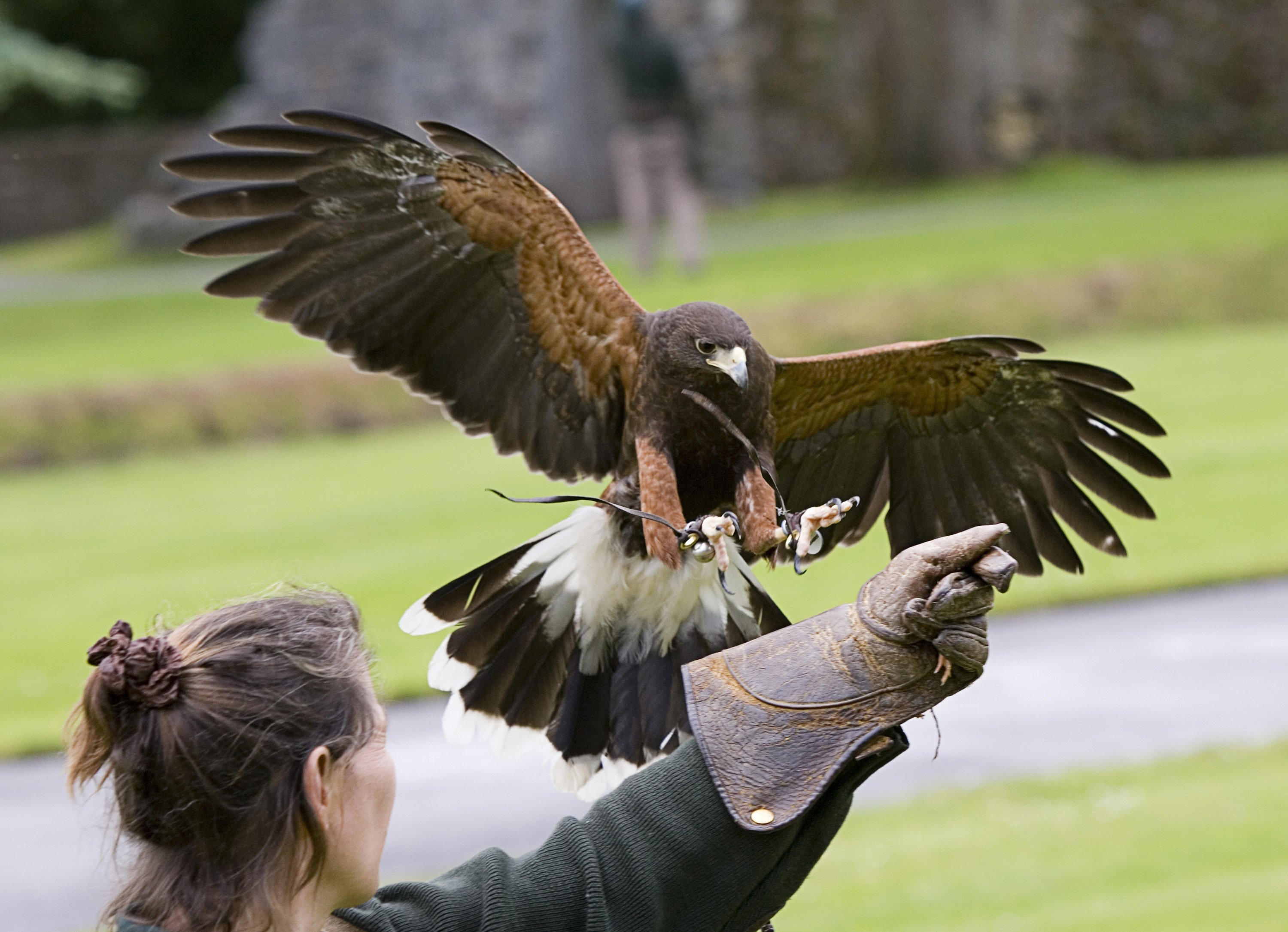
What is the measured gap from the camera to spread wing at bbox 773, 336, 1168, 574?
104 inches

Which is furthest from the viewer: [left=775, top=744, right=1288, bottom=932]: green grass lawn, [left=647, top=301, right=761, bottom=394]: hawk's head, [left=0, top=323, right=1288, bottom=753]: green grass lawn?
[left=0, top=323, right=1288, bottom=753]: green grass lawn

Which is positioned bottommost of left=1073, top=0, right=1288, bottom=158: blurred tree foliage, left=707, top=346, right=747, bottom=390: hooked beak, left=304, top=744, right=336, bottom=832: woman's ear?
left=1073, top=0, right=1288, bottom=158: blurred tree foliage

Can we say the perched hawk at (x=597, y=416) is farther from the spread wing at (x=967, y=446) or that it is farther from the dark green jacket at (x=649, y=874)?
the dark green jacket at (x=649, y=874)

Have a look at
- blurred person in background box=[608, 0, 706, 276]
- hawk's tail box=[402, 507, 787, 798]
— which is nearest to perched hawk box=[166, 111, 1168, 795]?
hawk's tail box=[402, 507, 787, 798]

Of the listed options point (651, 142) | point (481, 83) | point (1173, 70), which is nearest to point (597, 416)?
point (651, 142)

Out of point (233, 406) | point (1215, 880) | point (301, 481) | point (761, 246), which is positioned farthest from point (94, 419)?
point (1215, 880)

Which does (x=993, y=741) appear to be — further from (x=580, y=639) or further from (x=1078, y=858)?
(x=580, y=639)

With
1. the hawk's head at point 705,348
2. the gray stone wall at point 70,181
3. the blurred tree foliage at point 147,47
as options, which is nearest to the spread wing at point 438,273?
the hawk's head at point 705,348

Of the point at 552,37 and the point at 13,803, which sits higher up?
the point at 552,37

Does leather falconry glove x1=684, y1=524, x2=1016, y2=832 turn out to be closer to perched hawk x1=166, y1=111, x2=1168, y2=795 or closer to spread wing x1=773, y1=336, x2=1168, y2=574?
perched hawk x1=166, y1=111, x2=1168, y2=795

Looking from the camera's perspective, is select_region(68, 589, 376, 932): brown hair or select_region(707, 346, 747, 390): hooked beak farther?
select_region(707, 346, 747, 390): hooked beak

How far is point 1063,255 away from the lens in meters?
12.9

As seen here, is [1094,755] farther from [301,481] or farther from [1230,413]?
[301,481]

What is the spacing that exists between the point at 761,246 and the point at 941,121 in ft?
17.9
